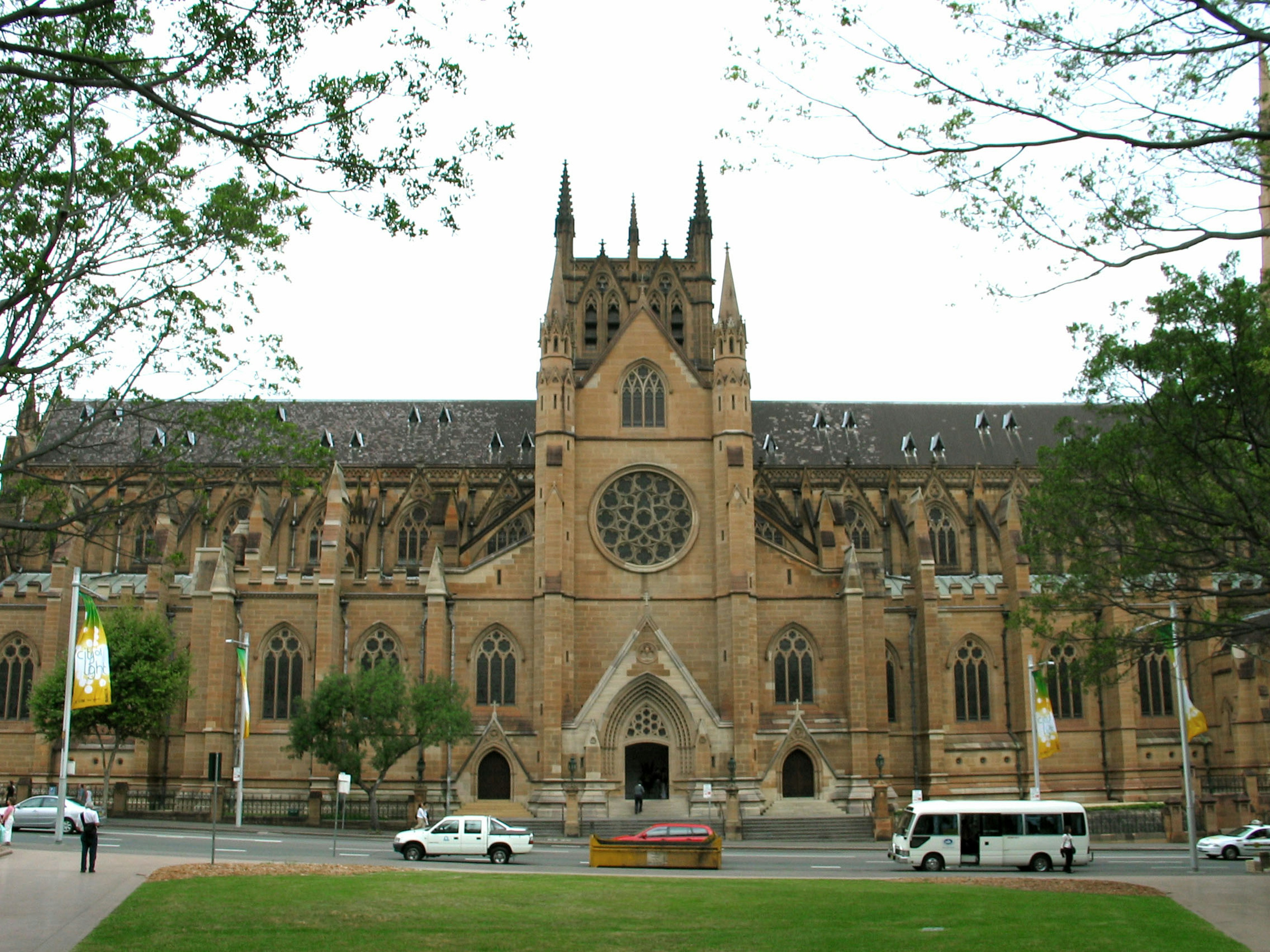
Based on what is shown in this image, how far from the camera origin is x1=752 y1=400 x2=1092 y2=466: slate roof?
64.4 meters

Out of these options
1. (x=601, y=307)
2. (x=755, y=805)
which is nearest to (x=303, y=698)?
(x=755, y=805)

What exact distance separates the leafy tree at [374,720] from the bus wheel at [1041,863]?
20203mm

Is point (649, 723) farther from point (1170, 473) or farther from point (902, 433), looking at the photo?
point (1170, 473)

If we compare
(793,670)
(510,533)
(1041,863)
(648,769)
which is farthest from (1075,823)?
(510,533)

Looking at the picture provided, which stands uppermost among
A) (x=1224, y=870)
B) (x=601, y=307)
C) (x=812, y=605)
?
Result: (x=601, y=307)

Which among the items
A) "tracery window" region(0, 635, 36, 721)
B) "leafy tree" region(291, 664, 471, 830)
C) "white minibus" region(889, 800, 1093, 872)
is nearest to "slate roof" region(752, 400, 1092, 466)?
"leafy tree" region(291, 664, 471, 830)

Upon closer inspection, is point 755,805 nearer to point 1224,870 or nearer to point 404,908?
point 1224,870

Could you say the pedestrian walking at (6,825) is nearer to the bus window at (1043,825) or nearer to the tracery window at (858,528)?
the bus window at (1043,825)

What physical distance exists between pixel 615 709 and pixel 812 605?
911 cm

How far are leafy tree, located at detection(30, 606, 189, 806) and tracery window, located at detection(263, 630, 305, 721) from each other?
3499 mm

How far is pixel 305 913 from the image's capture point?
62.8 feet

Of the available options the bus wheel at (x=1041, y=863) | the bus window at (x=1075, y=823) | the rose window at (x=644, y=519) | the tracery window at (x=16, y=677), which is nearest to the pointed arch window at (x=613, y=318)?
the rose window at (x=644, y=519)

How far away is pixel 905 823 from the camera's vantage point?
33.8 meters

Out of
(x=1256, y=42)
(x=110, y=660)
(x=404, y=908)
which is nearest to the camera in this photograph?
(x=1256, y=42)
